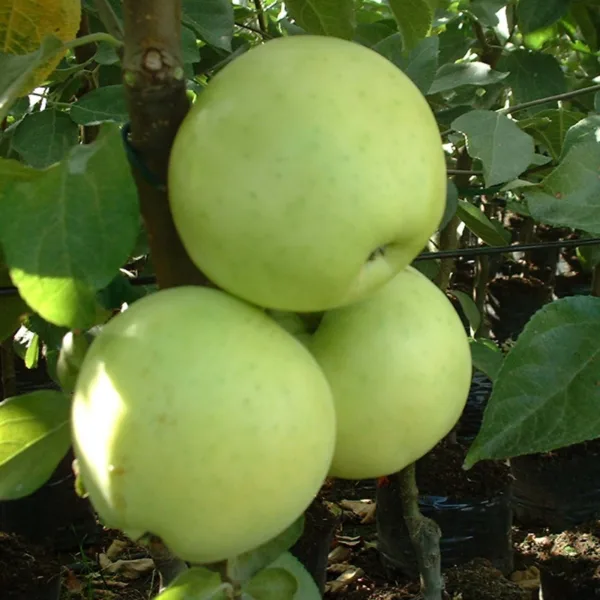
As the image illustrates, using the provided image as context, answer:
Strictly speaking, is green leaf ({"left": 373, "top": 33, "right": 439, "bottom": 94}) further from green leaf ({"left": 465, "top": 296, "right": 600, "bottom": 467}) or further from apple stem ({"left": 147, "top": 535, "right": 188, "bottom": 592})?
apple stem ({"left": 147, "top": 535, "right": 188, "bottom": 592})

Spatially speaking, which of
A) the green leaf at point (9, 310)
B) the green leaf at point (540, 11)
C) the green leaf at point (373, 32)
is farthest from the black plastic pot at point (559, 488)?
the green leaf at point (9, 310)

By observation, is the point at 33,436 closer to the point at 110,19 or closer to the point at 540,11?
the point at 110,19

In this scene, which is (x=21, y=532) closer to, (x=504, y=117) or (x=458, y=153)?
(x=458, y=153)

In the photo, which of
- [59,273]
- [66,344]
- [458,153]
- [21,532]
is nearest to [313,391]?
[59,273]

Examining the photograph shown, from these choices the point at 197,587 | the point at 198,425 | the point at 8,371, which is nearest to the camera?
the point at 198,425

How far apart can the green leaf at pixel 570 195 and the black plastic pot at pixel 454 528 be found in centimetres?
128

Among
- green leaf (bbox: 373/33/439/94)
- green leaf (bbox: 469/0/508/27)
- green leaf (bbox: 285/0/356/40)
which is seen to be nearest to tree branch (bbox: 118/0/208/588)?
green leaf (bbox: 285/0/356/40)

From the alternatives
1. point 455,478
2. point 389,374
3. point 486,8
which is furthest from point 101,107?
point 455,478

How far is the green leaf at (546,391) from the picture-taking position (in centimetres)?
59

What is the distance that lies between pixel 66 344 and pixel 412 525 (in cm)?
33

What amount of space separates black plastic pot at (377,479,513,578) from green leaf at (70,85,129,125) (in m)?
1.20

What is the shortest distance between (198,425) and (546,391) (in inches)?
11.6

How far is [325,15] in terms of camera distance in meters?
0.70

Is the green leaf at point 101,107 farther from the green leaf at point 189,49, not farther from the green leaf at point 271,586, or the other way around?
the green leaf at point 271,586
